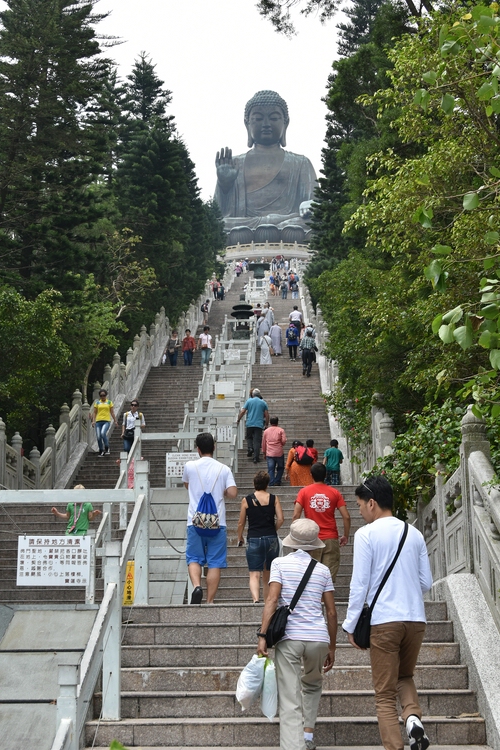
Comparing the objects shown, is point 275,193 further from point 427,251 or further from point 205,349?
point 427,251

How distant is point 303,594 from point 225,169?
70.1 meters

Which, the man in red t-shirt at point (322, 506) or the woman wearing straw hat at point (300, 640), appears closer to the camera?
the woman wearing straw hat at point (300, 640)

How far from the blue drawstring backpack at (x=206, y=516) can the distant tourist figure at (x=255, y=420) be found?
326 inches

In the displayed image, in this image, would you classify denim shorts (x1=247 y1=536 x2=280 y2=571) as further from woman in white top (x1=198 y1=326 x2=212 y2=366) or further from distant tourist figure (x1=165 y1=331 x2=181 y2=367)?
distant tourist figure (x1=165 y1=331 x2=181 y2=367)

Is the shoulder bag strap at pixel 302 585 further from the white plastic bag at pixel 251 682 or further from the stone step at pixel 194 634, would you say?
the stone step at pixel 194 634

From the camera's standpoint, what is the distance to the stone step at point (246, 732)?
6324 millimetres

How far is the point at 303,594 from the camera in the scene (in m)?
6.06

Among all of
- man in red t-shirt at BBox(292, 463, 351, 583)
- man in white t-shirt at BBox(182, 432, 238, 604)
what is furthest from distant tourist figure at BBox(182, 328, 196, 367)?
man in white t-shirt at BBox(182, 432, 238, 604)

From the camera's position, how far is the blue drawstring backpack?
8.42 m

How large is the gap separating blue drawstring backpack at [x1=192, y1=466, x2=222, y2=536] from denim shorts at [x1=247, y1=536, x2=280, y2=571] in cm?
31

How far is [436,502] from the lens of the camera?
30.9ft

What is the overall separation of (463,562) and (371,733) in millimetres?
2153

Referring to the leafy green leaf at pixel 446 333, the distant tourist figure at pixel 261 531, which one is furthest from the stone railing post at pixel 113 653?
the leafy green leaf at pixel 446 333

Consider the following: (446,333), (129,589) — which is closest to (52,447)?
(129,589)
